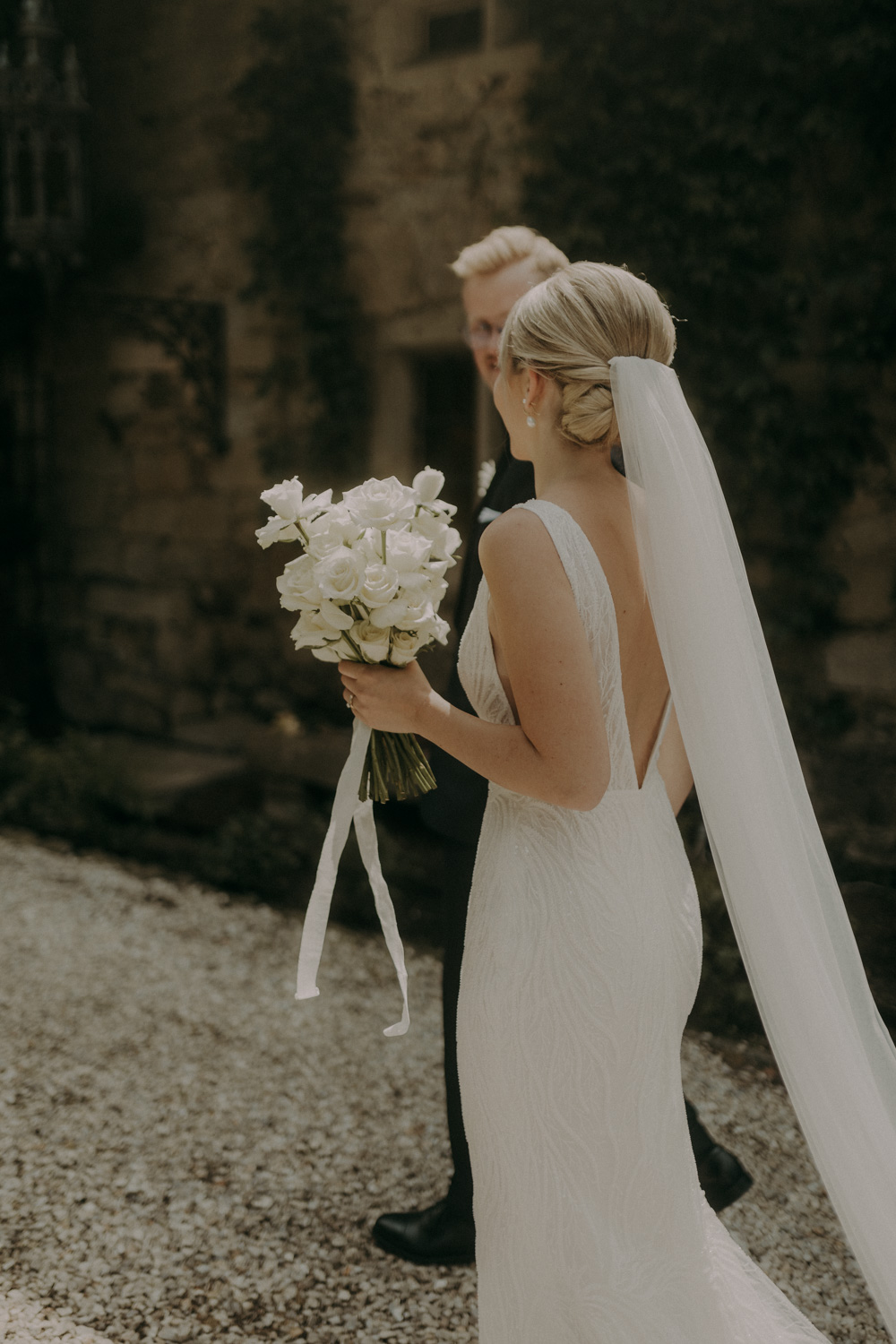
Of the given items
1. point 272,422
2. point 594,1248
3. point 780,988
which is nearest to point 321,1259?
point 594,1248

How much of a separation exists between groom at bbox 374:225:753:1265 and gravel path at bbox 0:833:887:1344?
9 cm

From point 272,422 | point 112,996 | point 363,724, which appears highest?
point 272,422

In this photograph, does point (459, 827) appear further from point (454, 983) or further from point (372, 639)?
point (372, 639)

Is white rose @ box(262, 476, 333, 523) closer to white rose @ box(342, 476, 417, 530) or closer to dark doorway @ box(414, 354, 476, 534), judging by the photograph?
white rose @ box(342, 476, 417, 530)

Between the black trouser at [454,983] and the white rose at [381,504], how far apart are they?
884 millimetres

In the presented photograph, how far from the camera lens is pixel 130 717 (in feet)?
23.3

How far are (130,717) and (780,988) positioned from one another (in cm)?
606

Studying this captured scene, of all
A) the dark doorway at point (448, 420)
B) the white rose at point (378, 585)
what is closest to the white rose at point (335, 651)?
the white rose at point (378, 585)

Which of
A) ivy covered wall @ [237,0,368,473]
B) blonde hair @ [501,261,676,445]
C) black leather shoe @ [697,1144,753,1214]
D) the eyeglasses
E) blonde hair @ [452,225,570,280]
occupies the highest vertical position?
ivy covered wall @ [237,0,368,473]

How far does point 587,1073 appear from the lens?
1574 millimetres

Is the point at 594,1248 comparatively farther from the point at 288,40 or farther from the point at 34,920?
the point at 288,40

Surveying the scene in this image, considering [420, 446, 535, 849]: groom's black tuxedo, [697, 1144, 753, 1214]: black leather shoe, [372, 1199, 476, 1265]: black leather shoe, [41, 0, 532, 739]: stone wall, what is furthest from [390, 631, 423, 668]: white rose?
[41, 0, 532, 739]: stone wall

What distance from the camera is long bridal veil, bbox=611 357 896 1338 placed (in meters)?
1.57

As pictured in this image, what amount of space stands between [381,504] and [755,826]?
744 mm
